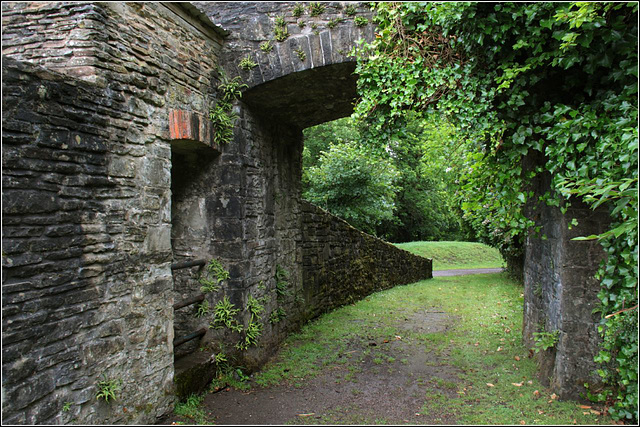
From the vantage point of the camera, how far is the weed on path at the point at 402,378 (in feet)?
12.7

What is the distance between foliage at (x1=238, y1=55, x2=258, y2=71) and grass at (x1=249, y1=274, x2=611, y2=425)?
355 cm

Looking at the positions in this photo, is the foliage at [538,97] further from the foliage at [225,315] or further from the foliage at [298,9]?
the foliage at [225,315]

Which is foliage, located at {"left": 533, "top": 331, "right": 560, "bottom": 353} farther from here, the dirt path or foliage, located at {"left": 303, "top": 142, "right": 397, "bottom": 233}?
foliage, located at {"left": 303, "top": 142, "right": 397, "bottom": 233}

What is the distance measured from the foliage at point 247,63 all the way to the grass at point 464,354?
355 cm

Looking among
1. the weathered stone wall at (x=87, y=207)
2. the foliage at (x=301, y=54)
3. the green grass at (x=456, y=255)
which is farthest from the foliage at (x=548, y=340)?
the green grass at (x=456, y=255)

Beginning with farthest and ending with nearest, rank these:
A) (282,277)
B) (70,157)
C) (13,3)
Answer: (282,277) < (13,3) < (70,157)

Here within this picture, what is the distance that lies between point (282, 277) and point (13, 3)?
4.29m

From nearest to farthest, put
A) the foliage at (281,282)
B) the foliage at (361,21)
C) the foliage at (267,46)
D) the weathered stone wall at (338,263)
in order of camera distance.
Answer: the foliage at (361,21)
the foliage at (267,46)
the foliage at (281,282)
the weathered stone wall at (338,263)

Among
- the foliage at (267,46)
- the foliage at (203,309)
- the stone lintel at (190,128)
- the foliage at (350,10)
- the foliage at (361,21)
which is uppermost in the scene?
the foliage at (350,10)

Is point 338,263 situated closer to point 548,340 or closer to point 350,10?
point 548,340

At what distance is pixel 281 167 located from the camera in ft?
20.7

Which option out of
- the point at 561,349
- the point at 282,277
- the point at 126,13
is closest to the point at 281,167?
the point at 282,277

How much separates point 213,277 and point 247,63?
2481 mm

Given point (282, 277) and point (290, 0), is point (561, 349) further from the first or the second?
point (290, 0)
